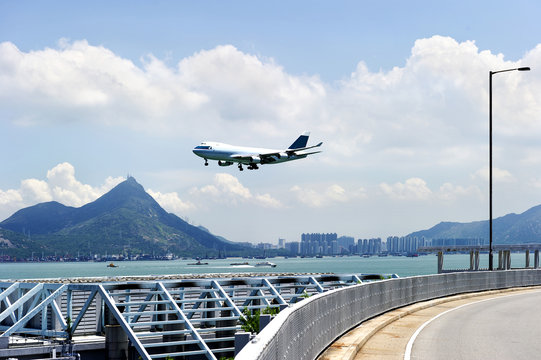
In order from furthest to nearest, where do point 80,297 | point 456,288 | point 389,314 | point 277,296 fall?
point 80,297 → point 277,296 → point 456,288 → point 389,314

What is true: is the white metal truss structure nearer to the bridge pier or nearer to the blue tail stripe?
the bridge pier

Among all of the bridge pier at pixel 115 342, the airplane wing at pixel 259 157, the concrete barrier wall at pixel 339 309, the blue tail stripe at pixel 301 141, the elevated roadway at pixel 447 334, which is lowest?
the bridge pier at pixel 115 342

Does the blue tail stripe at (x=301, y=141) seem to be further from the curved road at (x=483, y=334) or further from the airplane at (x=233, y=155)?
the curved road at (x=483, y=334)

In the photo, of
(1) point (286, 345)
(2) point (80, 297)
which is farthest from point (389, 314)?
(2) point (80, 297)

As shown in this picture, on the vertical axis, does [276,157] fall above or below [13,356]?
above

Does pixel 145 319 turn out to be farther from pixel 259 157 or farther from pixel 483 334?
pixel 483 334

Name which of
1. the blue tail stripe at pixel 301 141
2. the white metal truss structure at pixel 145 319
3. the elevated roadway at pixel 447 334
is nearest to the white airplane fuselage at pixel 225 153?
the white metal truss structure at pixel 145 319

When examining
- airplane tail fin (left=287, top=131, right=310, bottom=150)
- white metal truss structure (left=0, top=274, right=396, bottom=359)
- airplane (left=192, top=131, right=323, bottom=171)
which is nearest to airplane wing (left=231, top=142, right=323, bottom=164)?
airplane (left=192, top=131, right=323, bottom=171)

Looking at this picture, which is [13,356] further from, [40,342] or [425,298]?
[425,298]
